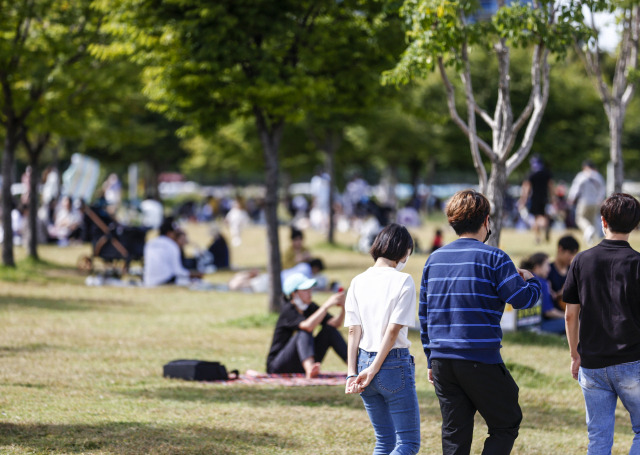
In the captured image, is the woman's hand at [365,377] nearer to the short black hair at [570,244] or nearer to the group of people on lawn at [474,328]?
the group of people on lawn at [474,328]

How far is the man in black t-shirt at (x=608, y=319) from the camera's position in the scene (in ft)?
15.4

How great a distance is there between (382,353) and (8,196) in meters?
14.1

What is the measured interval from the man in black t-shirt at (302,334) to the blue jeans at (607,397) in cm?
385

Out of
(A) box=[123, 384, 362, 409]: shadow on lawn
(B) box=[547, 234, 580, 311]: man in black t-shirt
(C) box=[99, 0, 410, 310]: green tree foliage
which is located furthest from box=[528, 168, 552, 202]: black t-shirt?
(A) box=[123, 384, 362, 409]: shadow on lawn

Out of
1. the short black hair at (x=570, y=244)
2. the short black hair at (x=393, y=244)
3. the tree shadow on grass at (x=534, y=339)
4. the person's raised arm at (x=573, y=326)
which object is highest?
the short black hair at (x=393, y=244)

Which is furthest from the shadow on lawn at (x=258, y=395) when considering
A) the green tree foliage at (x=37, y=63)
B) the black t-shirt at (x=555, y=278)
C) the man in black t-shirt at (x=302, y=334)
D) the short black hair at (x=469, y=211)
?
the green tree foliage at (x=37, y=63)

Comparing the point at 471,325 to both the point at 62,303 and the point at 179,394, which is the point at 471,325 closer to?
the point at 179,394

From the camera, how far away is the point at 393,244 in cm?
488

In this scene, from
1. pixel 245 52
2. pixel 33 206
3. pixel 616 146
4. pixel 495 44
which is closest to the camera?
pixel 495 44

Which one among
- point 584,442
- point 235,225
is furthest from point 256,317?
point 235,225

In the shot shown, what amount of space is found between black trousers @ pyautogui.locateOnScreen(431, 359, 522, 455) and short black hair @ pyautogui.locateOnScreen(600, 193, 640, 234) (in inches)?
39.1

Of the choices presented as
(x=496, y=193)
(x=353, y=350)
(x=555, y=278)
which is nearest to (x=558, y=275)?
(x=555, y=278)

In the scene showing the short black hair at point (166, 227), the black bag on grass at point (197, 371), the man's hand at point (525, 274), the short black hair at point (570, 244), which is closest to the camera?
the man's hand at point (525, 274)

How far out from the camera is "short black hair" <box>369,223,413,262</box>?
4.88 metres
